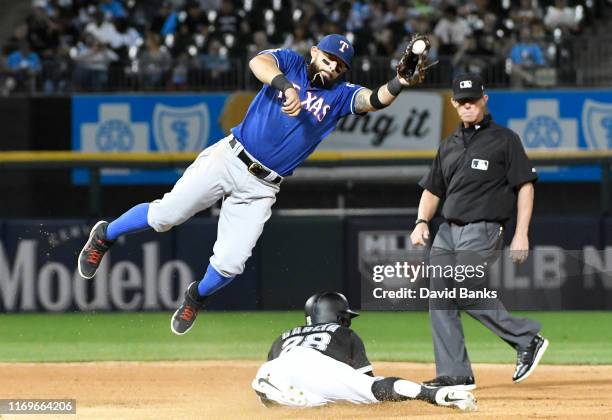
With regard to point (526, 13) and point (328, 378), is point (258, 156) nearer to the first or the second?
point (328, 378)

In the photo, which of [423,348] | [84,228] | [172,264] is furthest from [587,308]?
[84,228]

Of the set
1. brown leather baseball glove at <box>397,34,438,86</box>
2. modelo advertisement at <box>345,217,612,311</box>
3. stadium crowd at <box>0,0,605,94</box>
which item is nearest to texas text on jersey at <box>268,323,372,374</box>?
brown leather baseball glove at <box>397,34,438,86</box>

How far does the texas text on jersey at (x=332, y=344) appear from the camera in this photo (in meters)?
7.19

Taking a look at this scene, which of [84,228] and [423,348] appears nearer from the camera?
[423,348]

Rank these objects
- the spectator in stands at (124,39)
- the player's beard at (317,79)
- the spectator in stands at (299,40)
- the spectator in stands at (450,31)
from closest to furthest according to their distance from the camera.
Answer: the player's beard at (317,79)
the spectator in stands at (450,31)
the spectator in stands at (299,40)
the spectator in stands at (124,39)

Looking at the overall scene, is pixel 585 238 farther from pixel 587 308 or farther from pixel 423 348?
pixel 423 348

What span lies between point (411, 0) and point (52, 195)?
258 inches

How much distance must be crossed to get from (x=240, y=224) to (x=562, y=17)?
1184 cm

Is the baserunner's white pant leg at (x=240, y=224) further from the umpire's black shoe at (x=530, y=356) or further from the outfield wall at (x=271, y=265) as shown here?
the outfield wall at (x=271, y=265)

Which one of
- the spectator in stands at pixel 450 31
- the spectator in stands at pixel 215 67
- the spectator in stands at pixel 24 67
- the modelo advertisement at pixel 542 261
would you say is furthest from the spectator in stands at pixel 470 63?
the spectator in stands at pixel 24 67

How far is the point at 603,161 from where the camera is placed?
527 inches

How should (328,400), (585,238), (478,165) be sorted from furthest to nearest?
(585,238) → (478,165) → (328,400)

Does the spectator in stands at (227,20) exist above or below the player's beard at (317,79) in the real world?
above

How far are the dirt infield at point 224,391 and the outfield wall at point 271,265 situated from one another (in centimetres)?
266
